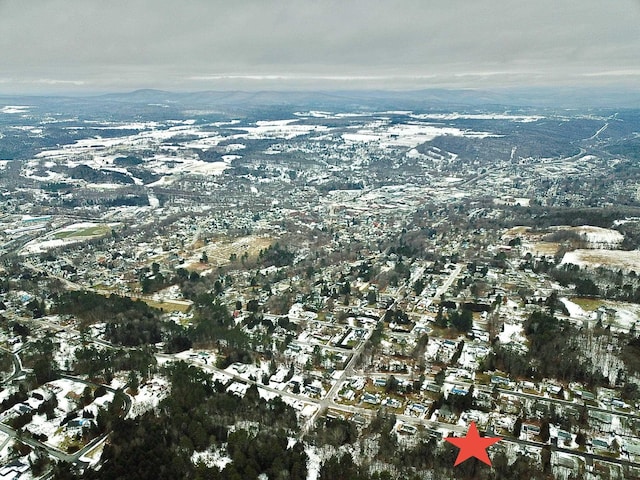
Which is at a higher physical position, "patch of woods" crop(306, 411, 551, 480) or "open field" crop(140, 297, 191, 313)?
"patch of woods" crop(306, 411, 551, 480)

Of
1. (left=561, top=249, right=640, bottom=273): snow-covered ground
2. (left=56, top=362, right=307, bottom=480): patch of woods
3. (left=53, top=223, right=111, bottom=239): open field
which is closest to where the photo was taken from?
(left=56, top=362, right=307, bottom=480): patch of woods

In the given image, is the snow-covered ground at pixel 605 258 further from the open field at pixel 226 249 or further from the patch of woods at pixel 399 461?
the open field at pixel 226 249

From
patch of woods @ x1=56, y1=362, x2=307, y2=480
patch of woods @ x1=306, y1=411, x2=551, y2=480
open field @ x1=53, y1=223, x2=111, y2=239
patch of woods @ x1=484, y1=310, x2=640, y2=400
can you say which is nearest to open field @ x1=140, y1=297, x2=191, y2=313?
patch of woods @ x1=56, y1=362, x2=307, y2=480

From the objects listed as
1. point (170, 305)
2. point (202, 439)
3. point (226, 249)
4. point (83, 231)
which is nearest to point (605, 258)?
point (226, 249)

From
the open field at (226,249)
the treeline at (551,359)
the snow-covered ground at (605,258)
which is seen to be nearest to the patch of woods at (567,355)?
the treeline at (551,359)

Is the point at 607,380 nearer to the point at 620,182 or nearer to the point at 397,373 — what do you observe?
the point at 397,373

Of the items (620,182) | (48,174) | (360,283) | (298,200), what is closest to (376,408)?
(360,283)

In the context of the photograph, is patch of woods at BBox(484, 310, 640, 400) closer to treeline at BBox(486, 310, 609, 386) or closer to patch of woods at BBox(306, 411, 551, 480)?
treeline at BBox(486, 310, 609, 386)

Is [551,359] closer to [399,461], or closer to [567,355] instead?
[567,355]

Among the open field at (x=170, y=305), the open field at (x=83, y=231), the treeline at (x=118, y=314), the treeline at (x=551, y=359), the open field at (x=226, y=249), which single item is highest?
the treeline at (x=551, y=359)

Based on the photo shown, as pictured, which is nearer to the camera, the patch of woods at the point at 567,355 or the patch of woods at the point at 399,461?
the patch of woods at the point at 399,461

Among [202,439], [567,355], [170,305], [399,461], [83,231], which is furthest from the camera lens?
[83,231]
